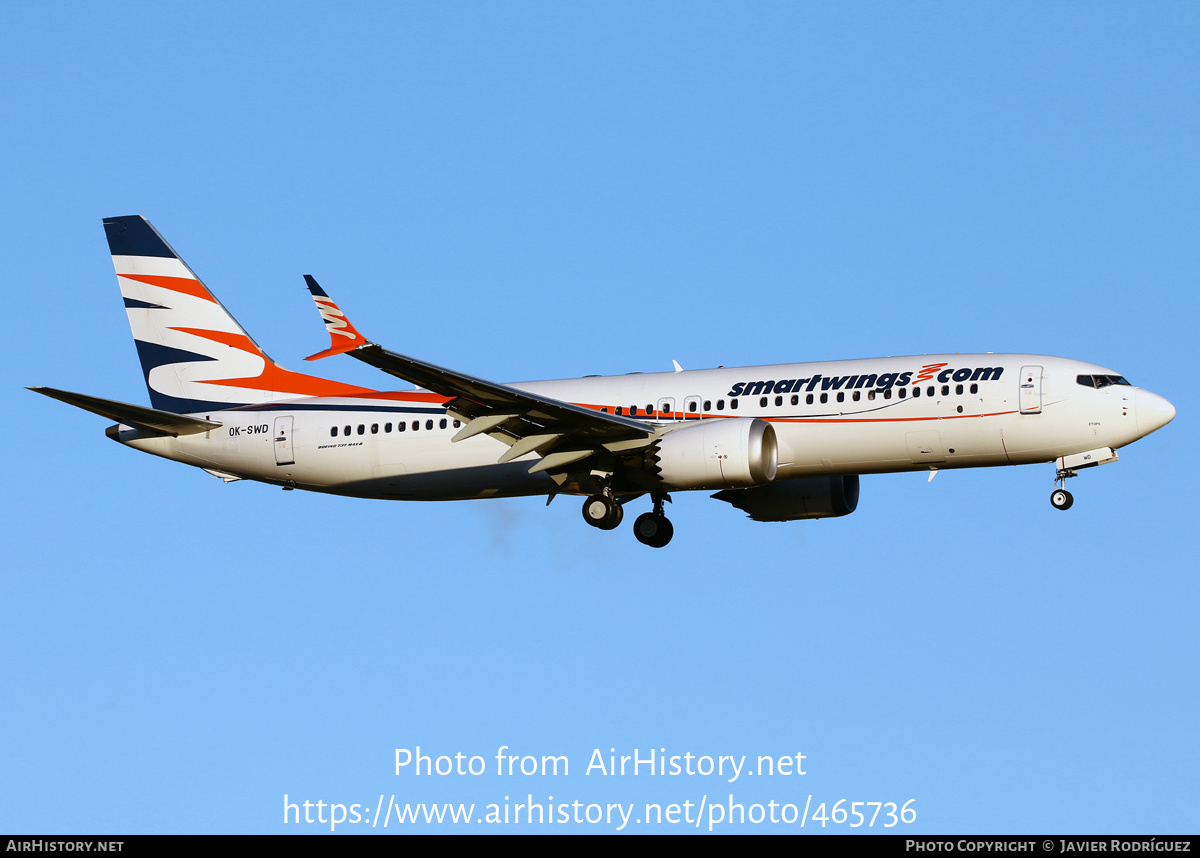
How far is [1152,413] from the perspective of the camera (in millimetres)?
35438

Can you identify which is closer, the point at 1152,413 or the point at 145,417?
the point at 1152,413

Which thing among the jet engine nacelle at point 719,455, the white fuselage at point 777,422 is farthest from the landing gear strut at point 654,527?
the jet engine nacelle at point 719,455

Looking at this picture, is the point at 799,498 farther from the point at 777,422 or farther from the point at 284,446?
the point at 284,446

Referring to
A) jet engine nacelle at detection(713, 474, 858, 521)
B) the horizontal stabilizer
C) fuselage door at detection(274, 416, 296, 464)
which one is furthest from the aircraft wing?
the horizontal stabilizer

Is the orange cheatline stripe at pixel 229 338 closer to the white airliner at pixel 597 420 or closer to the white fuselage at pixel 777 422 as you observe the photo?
the white airliner at pixel 597 420

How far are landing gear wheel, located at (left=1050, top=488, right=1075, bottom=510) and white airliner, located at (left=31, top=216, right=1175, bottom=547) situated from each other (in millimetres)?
50

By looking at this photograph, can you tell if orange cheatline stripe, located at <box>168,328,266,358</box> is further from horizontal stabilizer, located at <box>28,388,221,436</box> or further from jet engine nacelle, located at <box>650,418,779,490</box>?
jet engine nacelle, located at <box>650,418,779,490</box>

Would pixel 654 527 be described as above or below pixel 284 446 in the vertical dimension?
below

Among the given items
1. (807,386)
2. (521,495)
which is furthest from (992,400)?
(521,495)

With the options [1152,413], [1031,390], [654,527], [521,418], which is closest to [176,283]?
[521,418]

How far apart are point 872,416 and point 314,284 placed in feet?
43.5

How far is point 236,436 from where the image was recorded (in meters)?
41.1

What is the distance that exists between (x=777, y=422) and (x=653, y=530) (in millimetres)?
5190
